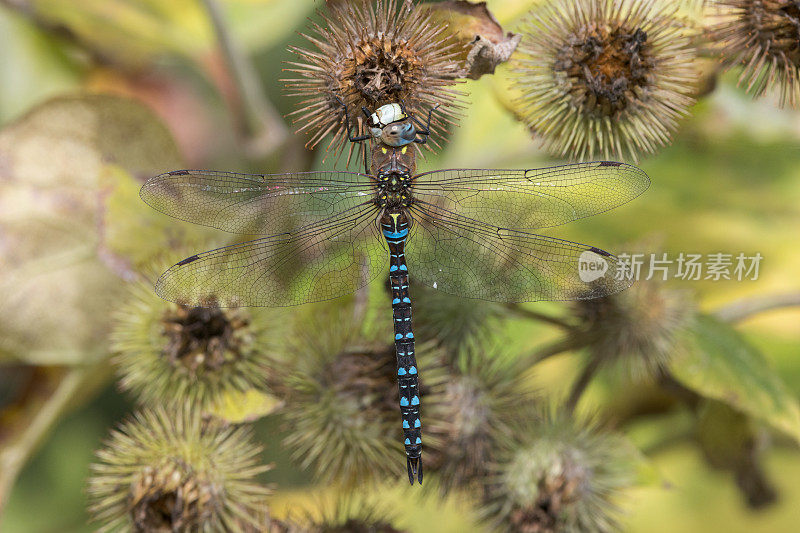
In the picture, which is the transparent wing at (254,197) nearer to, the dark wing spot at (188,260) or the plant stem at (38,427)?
the dark wing spot at (188,260)

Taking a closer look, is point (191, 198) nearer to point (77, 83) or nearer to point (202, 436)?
point (202, 436)

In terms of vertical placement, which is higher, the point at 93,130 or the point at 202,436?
the point at 93,130

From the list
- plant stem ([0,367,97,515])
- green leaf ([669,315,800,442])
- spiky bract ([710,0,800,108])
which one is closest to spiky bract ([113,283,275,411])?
plant stem ([0,367,97,515])

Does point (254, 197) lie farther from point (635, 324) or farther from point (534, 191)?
point (635, 324)

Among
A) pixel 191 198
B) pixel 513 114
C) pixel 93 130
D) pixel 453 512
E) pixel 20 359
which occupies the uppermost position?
pixel 93 130

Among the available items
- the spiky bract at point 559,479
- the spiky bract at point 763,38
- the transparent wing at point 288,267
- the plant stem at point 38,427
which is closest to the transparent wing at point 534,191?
the transparent wing at point 288,267

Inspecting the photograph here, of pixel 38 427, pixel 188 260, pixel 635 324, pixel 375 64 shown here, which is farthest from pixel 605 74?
pixel 38 427

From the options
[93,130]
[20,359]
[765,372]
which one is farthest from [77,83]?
[765,372]

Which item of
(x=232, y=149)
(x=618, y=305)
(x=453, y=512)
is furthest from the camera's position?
(x=232, y=149)
